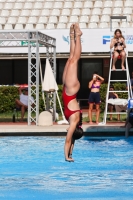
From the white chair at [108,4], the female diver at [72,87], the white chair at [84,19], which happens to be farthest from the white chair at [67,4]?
the female diver at [72,87]

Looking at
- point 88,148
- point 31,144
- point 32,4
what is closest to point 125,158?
point 88,148

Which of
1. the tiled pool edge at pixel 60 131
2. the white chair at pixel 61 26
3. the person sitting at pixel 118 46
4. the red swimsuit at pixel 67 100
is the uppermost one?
the white chair at pixel 61 26

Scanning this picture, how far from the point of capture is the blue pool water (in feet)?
29.6

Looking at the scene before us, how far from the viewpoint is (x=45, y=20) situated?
32156 mm

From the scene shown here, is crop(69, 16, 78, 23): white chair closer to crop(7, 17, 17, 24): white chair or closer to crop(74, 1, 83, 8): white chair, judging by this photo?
crop(74, 1, 83, 8): white chair

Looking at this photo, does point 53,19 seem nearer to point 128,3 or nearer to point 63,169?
point 128,3

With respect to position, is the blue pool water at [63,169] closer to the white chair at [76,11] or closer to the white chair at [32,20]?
the white chair at [32,20]

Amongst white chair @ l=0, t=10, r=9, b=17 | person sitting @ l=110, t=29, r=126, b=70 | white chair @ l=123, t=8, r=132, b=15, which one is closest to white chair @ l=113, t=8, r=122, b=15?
white chair @ l=123, t=8, r=132, b=15

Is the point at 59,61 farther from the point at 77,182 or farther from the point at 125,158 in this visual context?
the point at 77,182

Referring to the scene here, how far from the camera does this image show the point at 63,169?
38.6ft

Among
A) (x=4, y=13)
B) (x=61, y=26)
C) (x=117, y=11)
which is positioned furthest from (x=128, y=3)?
(x=4, y=13)

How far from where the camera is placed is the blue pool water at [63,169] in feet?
29.6

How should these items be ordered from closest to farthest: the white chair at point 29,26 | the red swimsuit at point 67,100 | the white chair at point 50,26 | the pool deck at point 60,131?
the red swimsuit at point 67,100 → the pool deck at point 60,131 → the white chair at point 50,26 → the white chair at point 29,26

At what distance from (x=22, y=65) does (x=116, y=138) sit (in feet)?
47.7
